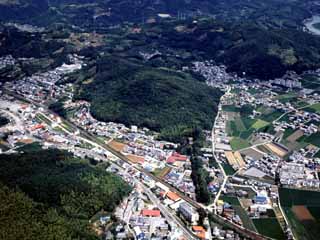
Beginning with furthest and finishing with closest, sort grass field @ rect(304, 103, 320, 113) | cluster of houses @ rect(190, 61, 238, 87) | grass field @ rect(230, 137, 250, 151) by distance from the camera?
cluster of houses @ rect(190, 61, 238, 87) → grass field @ rect(304, 103, 320, 113) → grass field @ rect(230, 137, 250, 151)

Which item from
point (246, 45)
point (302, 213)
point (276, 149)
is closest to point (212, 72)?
point (246, 45)

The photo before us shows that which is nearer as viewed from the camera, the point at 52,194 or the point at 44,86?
the point at 52,194

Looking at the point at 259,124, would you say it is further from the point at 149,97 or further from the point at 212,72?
the point at 212,72

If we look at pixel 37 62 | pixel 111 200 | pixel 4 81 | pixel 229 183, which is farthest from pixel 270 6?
pixel 111 200

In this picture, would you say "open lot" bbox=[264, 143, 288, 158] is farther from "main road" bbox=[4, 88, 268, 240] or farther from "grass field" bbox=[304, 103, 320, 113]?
"grass field" bbox=[304, 103, 320, 113]

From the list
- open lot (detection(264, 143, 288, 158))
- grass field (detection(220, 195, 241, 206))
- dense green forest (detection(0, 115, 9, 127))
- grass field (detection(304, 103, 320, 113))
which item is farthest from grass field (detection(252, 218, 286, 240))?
dense green forest (detection(0, 115, 9, 127))

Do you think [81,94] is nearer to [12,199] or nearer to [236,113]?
[236,113]

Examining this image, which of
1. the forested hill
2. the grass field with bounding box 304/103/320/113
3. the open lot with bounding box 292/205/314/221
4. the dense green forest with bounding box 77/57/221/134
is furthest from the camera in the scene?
the forested hill
